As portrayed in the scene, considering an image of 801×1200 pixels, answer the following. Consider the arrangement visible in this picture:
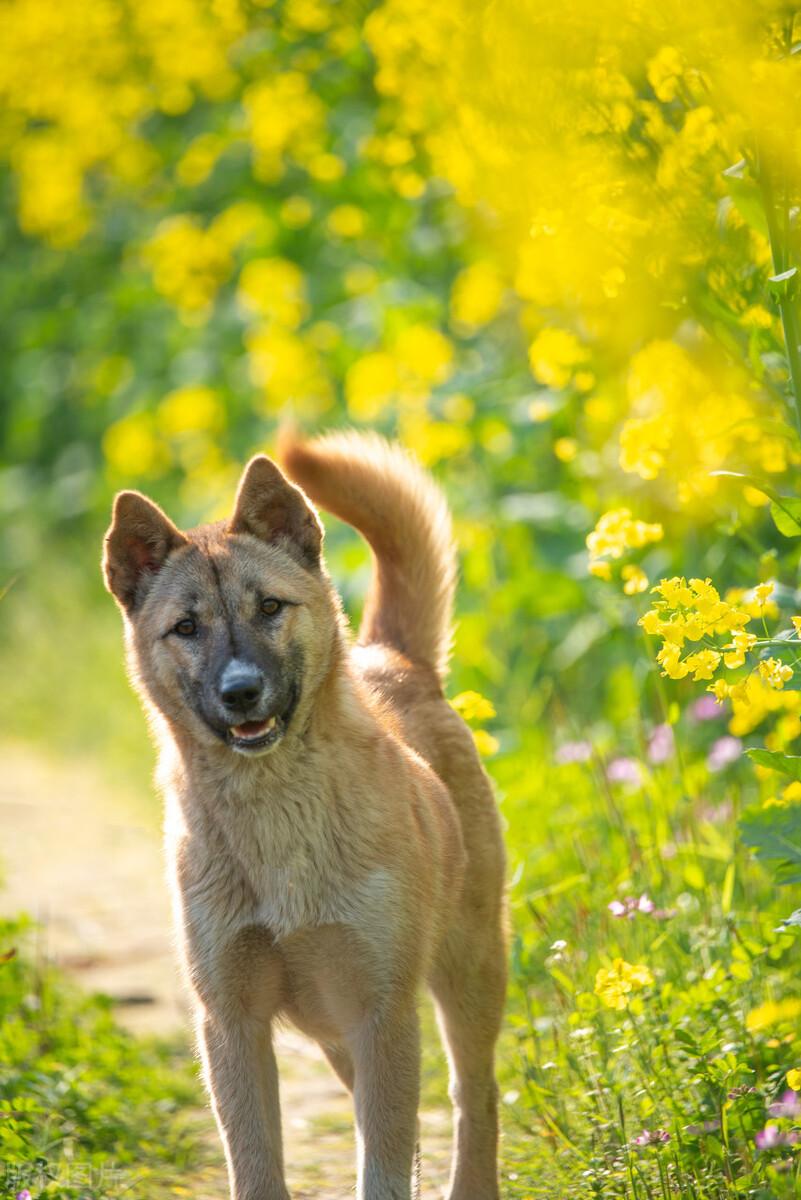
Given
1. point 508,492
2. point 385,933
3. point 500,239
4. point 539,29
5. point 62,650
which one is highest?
point 539,29

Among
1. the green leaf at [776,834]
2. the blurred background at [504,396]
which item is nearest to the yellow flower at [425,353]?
the blurred background at [504,396]

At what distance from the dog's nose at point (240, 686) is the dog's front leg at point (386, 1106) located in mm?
698

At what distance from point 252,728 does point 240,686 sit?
0.38ft

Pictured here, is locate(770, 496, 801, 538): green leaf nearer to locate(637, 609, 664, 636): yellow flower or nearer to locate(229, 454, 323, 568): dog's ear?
locate(637, 609, 664, 636): yellow flower

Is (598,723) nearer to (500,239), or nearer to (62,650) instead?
(500,239)

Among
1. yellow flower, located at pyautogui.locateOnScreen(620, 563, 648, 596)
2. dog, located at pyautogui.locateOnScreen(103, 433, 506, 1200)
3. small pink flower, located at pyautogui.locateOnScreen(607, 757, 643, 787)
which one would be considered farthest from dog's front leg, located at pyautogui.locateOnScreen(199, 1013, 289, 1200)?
small pink flower, located at pyautogui.locateOnScreen(607, 757, 643, 787)

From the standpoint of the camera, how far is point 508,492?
21.6ft

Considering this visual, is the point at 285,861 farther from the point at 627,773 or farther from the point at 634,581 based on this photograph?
the point at 627,773

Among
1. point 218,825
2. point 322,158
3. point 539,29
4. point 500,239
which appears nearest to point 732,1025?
point 218,825

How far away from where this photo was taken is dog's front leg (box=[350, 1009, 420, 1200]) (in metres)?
3.03

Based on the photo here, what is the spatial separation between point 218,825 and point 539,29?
1.88 meters

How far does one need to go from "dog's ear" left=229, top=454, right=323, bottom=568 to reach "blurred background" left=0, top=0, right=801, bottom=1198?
2.29 ft

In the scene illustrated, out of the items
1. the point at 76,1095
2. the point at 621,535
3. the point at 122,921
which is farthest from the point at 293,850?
the point at 122,921

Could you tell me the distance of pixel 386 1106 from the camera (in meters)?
3.04
